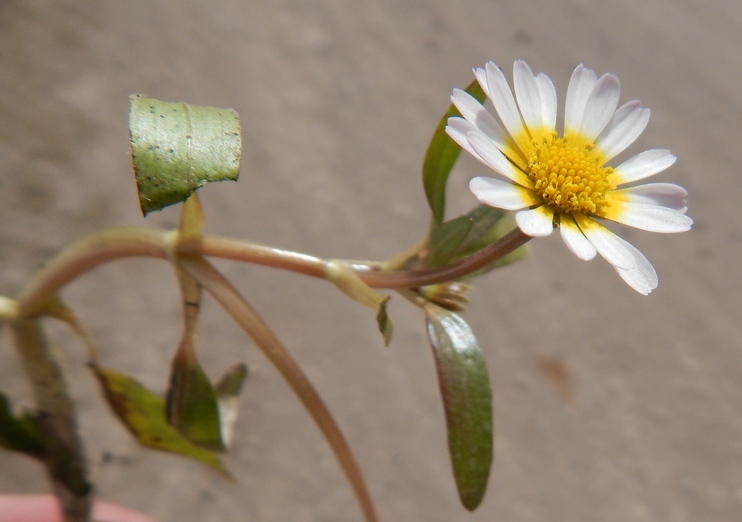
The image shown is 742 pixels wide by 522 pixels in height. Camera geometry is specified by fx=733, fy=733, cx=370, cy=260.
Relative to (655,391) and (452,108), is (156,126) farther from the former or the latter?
(655,391)

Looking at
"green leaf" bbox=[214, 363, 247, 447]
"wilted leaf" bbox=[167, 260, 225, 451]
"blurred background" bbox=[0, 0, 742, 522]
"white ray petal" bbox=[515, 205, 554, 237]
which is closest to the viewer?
"white ray petal" bbox=[515, 205, 554, 237]

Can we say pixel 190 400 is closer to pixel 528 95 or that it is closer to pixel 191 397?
pixel 191 397

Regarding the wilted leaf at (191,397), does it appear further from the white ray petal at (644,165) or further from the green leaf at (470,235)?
the white ray petal at (644,165)

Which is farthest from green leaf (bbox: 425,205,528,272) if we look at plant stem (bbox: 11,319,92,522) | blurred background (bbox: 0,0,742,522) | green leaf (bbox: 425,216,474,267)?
blurred background (bbox: 0,0,742,522)

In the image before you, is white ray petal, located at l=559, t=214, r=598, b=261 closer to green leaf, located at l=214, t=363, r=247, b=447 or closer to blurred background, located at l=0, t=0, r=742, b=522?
green leaf, located at l=214, t=363, r=247, b=447

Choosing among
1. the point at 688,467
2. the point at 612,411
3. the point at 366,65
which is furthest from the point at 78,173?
the point at 688,467

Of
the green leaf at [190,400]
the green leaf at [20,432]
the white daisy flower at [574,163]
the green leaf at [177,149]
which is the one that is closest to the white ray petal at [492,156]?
the white daisy flower at [574,163]
